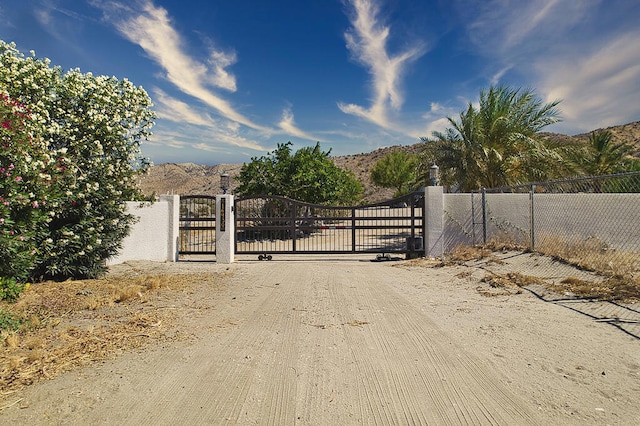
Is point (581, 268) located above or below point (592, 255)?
below

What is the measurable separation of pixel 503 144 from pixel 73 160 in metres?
15.2

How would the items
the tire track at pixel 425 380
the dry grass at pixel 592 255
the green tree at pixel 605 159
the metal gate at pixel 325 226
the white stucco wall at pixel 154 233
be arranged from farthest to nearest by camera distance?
the green tree at pixel 605 159, the metal gate at pixel 325 226, the white stucco wall at pixel 154 233, the dry grass at pixel 592 255, the tire track at pixel 425 380

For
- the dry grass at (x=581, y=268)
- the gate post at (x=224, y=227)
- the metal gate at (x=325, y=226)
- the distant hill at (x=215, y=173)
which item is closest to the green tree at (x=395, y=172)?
the distant hill at (x=215, y=173)

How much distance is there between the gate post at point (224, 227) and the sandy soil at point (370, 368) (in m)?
5.05

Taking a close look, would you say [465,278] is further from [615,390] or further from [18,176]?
[18,176]

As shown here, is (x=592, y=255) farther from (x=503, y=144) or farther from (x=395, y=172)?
(x=395, y=172)

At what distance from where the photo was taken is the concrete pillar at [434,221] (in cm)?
1210

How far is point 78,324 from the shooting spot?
5367 mm

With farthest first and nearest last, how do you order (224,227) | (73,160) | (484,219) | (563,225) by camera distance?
(224,227), (484,219), (563,225), (73,160)

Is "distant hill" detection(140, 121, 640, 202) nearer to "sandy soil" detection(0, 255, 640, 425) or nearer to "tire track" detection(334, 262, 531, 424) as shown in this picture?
"sandy soil" detection(0, 255, 640, 425)

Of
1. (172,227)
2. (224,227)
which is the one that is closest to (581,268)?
(224,227)

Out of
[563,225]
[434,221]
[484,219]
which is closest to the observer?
[563,225]

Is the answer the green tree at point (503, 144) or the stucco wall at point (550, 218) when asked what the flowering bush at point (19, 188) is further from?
the green tree at point (503, 144)

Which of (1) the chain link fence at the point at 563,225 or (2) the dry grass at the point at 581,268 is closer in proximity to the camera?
(2) the dry grass at the point at 581,268
